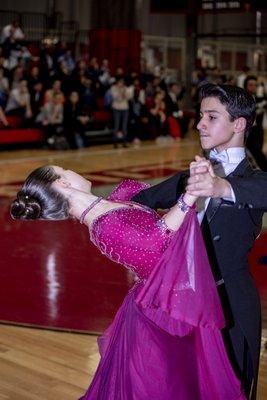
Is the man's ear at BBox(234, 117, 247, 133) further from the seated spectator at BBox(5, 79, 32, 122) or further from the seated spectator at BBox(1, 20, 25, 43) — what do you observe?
the seated spectator at BBox(1, 20, 25, 43)

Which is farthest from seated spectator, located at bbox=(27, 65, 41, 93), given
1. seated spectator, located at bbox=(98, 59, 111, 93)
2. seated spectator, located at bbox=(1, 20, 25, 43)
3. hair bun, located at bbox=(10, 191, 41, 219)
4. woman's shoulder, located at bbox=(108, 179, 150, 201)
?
hair bun, located at bbox=(10, 191, 41, 219)

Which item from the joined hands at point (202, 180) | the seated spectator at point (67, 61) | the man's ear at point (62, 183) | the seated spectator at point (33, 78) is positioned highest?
the seated spectator at point (67, 61)

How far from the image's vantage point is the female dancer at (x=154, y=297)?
2.10 metres

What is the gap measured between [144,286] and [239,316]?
0.34 meters

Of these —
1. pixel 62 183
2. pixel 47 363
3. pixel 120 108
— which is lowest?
pixel 47 363

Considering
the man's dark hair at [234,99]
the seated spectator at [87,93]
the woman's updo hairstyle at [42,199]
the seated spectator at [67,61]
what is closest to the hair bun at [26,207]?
the woman's updo hairstyle at [42,199]

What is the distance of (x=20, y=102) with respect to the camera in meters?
13.5

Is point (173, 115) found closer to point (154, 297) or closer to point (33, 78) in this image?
point (33, 78)

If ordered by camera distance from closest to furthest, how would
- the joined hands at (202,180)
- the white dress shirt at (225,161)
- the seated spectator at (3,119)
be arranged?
the joined hands at (202,180) → the white dress shirt at (225,161) → the seated spectator at (3,119)

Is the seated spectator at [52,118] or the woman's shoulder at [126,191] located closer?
the woman's shoulder at [126,191]

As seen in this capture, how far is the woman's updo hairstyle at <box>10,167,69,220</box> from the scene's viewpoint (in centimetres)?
227

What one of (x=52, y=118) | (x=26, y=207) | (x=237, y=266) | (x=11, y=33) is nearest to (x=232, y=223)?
(x=237, y=266)

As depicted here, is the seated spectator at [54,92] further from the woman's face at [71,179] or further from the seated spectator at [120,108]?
the woman's face at [71,179]

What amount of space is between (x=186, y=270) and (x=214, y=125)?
0.47 meters
